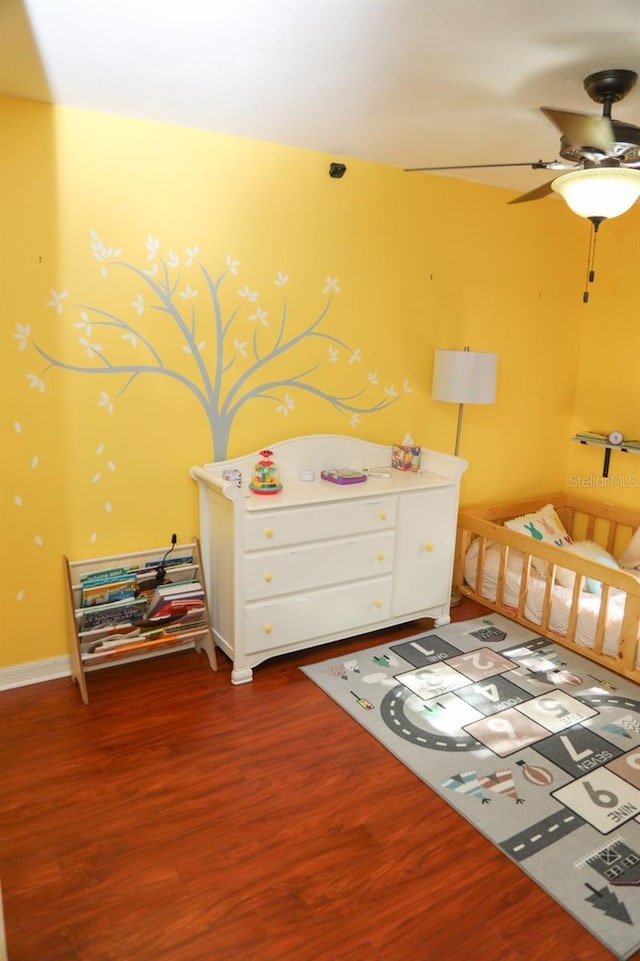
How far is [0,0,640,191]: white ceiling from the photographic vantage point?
1.78 metres

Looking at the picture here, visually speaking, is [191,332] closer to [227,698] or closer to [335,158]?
[335,158]

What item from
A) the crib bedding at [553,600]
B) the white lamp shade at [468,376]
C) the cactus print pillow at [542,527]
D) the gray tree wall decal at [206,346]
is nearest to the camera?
the gray tree wall decal at [206,346]

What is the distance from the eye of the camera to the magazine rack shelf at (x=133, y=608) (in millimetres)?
2875

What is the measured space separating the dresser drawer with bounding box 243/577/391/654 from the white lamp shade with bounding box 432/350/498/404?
110 centimetres

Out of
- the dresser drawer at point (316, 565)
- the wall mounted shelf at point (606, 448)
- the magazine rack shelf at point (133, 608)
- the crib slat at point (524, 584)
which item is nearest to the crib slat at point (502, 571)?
the crib slat at point (524, 584)

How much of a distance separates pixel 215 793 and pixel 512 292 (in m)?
3.31

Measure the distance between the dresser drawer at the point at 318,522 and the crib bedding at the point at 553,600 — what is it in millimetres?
912

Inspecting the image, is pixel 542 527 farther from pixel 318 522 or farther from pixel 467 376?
pixel 318 522

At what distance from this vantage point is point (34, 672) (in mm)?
2926

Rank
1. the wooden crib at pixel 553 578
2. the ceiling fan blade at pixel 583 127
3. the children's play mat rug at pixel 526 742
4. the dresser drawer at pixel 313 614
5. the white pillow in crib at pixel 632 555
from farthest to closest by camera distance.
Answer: the white pillow in crib at pixel 632 555, the wooden crib at pixel 553 578, the dresser drawer at pixel 313 614, the children's play mat rug at pixel 526 742, the ceiling fan blade at pixel 583 127

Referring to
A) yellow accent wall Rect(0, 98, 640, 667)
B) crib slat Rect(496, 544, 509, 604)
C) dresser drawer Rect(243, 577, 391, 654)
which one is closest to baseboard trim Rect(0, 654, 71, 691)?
yellow accent wall Rect(0, 98, 640, 667)

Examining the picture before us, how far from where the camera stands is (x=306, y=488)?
3191 millimetres

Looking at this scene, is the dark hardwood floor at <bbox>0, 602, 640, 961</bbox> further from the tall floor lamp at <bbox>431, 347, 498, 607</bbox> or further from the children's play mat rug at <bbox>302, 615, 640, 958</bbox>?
the tall floor lamp at <bbox>431, 347, 498, 607</bbox>

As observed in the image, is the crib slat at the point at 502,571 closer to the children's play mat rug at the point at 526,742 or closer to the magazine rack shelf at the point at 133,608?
the children's play mat rug at the point at 526,742
